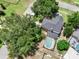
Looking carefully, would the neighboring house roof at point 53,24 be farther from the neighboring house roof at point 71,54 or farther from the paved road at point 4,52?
the paved road at point 4,52

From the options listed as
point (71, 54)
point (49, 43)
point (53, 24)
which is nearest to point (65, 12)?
point (53, 24)

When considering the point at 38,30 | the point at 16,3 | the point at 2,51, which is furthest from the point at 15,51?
the point at 16,3

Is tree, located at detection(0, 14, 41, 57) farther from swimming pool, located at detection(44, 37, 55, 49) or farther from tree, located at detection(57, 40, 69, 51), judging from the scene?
tree, located at detection(57, 40, 69, 51)

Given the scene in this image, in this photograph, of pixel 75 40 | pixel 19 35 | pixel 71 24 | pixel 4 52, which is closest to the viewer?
pixel 19 35

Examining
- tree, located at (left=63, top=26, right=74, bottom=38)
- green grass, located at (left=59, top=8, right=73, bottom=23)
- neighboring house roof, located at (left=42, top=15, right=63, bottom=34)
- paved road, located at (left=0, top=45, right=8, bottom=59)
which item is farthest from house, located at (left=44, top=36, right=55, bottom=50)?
green grass, located at (left=59, top=8, right=73, bottom=23)

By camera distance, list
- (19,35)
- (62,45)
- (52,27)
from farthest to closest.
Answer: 1. (52,27)
2. (62,45)
3. (19,35)

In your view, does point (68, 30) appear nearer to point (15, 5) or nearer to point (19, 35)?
point (19, 35)
